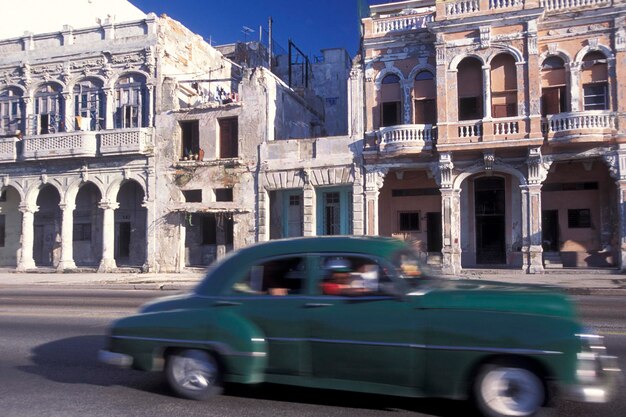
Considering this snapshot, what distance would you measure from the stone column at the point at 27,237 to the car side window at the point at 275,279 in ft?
82.0

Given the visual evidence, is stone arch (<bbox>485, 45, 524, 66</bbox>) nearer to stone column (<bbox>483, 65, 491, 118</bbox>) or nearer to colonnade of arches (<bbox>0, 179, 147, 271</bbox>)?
stone column (<bbox>483, 65, 491, 118</bbox>)

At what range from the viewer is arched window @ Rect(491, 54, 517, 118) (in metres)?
20.6

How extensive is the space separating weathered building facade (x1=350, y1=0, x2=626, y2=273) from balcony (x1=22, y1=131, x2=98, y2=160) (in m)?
12.4

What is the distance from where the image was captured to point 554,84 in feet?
67.2

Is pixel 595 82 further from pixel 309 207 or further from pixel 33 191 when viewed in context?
pixel 33 191

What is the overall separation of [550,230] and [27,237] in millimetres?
24061

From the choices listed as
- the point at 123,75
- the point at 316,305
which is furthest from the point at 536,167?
the point at 123,75

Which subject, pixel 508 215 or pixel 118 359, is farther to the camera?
pixel 508 215

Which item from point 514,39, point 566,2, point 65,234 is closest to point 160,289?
point 65,234

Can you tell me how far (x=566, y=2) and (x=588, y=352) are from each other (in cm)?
1908

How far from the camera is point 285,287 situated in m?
5.26

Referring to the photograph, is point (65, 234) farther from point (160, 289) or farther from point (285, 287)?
point (285, 287)

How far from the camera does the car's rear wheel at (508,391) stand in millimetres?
4438

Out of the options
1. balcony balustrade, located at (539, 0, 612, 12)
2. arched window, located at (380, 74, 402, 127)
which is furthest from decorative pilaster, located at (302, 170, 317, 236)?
balcony balustrade, located at (539, 0, 612, 12)
